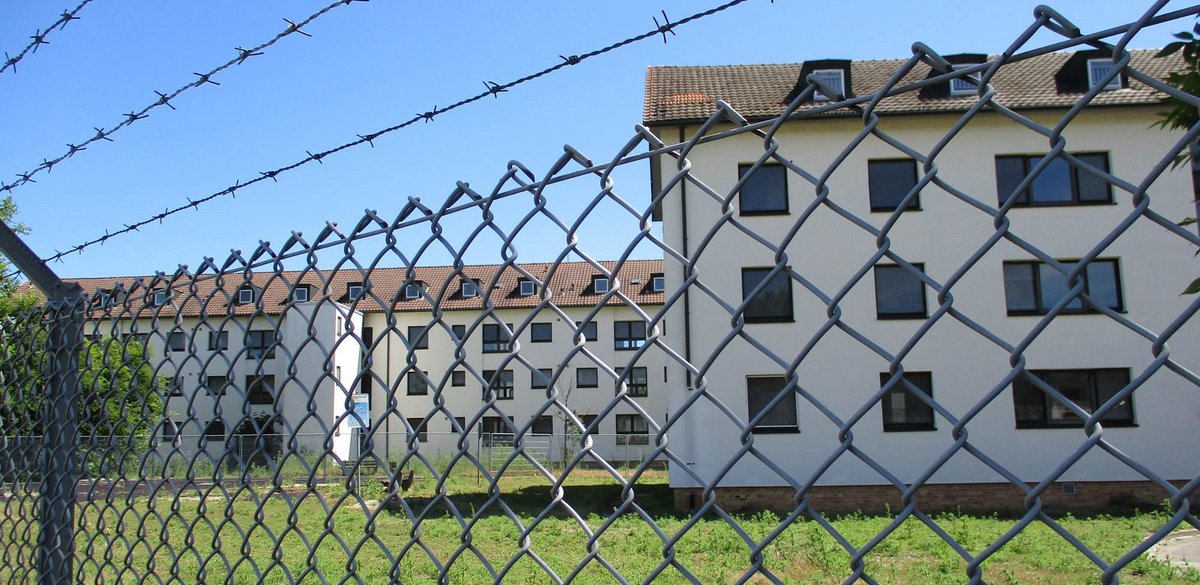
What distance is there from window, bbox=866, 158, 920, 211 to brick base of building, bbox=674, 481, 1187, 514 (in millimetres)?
4892

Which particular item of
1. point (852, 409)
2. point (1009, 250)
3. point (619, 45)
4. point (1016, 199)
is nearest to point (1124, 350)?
point (1009, 250)

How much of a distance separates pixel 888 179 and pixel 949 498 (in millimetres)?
5540

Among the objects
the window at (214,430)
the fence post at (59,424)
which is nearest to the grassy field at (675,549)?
the window at (214,430)

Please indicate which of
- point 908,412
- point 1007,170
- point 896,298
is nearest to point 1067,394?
point 908,412

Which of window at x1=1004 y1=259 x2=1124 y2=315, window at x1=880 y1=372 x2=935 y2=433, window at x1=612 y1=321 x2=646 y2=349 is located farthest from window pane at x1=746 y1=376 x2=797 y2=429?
window at x1=612 y1=321 x2=646 y2=349

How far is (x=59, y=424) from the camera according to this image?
7.91ft

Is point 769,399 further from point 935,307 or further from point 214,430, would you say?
point 214,430

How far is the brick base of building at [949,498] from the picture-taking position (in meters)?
13.2

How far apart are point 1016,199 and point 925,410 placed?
1376 centimetres

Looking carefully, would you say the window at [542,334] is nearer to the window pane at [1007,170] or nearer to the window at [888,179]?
the window at [888,179]

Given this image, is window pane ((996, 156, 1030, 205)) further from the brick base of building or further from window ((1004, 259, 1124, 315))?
the brick base of building

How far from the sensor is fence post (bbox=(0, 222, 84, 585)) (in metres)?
2.35

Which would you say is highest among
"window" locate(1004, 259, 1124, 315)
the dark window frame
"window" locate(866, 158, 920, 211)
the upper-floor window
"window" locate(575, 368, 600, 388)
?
the dark window frame

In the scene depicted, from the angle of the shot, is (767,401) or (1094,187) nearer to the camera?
(767,401)
